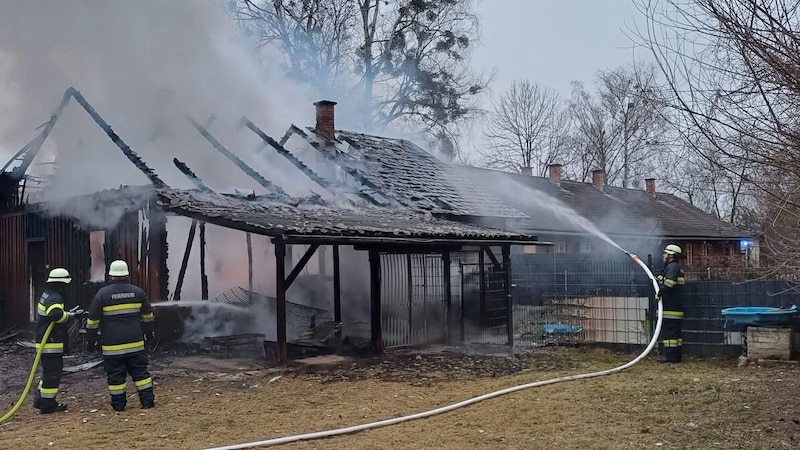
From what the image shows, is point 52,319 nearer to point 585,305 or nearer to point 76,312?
point 76,312

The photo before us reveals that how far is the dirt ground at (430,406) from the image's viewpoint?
6.54 metres

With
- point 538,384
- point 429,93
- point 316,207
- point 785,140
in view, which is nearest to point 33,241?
point 316,207

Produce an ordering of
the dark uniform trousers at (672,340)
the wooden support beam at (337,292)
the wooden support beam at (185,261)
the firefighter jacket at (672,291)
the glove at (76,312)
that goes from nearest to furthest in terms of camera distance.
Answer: the glove at (76,312), the dark uniform trousers at (672,340), the firefighter jacket at (672,291), the wooden support beam at (185,261), the wooden support beam at (337,292)

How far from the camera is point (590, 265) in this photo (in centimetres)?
1359

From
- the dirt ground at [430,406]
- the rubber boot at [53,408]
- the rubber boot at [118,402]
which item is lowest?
the dirt ground at [430,406]

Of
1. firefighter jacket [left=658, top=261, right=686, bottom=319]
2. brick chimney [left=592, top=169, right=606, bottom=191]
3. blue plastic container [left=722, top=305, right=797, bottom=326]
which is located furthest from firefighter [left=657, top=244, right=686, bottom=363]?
brick chimney [left=592, top=169, right=606, bottom=191]

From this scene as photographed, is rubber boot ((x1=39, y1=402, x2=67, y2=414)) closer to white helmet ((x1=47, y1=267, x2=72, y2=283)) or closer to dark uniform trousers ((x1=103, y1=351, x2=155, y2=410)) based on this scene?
dark uniform trousers ((x1=103, y1=351, x2=155, y2=410))

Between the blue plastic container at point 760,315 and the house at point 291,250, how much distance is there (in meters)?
4.43

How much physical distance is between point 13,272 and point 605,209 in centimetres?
2268

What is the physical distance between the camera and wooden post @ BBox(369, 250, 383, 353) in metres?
12.5

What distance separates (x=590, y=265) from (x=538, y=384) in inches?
201

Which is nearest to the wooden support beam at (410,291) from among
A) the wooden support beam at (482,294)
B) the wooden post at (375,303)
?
the wooden post at (375,303)

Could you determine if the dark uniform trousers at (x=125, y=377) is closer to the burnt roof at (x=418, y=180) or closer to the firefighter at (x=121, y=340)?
the firefighter at (x=121, y=340)

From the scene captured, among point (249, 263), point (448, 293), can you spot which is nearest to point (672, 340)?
point (448, 293)
